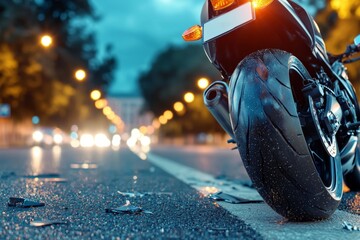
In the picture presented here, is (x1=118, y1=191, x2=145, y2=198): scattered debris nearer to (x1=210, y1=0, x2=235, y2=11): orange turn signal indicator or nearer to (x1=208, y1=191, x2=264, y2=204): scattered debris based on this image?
(x1=208, y1=191, x2=264, y2=204): scattered debris

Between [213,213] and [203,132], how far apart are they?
66.8 meters

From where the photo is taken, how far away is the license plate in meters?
4.10

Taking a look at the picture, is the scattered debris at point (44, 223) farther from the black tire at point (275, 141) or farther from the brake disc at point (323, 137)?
the brake disc at point (323, 137)

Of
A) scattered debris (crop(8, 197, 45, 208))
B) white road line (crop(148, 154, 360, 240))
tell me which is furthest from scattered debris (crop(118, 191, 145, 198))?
scattered debris (crop(8, 197, 45, 208))

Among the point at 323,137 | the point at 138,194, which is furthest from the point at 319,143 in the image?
the point at 138,194

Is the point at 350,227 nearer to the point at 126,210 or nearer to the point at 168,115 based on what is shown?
the point at 126,210

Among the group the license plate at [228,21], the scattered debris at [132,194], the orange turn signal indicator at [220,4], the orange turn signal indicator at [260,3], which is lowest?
the scattered debris at [132,194]

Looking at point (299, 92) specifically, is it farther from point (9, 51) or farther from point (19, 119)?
point (19, 119)

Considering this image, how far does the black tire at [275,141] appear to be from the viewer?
4.02m

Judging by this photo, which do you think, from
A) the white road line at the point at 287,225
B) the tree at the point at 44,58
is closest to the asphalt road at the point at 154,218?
the white road line at the point at 287,225

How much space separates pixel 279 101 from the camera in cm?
404

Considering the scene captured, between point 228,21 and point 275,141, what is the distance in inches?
33.2

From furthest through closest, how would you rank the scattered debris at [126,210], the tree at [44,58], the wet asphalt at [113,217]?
A: 1. the tree at [44,58]
2. the scattered debris at [126,210]
3. the wet asphalt at [113,217]

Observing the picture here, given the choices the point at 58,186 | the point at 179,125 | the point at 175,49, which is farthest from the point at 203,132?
the point at 58,186
